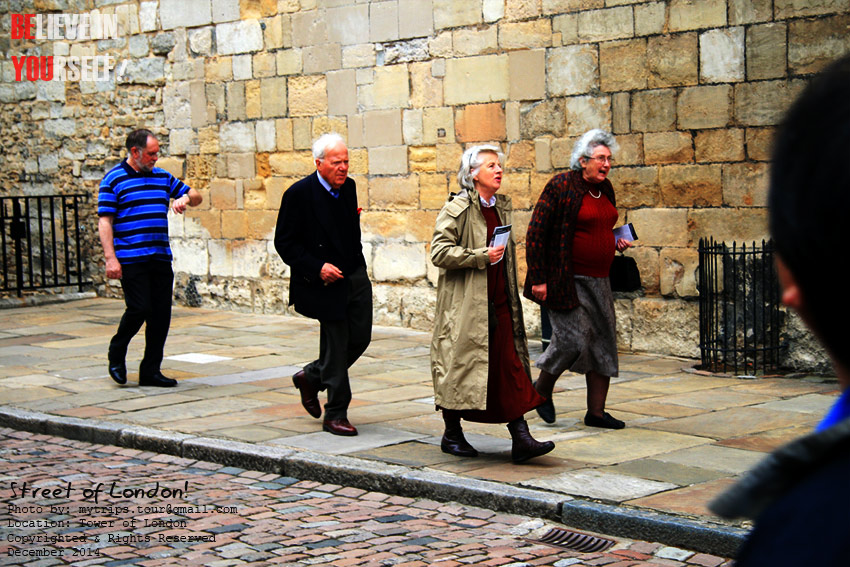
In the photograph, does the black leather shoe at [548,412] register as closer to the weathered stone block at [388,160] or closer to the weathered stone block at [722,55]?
the weathered stone block at [722,55]

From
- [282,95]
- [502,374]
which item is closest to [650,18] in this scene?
[502,374]

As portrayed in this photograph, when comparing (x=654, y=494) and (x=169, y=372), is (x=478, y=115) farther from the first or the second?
(x=654, y=494)

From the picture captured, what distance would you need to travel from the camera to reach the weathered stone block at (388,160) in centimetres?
1135

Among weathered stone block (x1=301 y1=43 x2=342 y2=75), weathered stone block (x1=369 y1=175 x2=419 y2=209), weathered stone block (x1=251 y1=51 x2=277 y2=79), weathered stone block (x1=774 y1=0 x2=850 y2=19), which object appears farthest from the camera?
weathered stone block (x1=251 y1=51 x2=277 y2=79)

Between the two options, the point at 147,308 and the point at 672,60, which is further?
the point at 672,60

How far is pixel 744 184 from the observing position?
8797 millimetres

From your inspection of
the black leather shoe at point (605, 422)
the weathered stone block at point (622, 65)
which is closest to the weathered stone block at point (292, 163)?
the weathered stone block at point (622, 65)

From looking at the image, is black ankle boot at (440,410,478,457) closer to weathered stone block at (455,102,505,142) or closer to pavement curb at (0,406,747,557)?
pavement curb at (0,406,747,557)

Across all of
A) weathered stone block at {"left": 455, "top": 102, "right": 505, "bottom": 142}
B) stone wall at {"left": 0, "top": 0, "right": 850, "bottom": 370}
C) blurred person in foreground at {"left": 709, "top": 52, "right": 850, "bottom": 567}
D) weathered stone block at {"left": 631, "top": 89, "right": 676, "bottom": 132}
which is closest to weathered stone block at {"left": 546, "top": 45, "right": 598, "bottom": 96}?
stone wall at {"left": 0, "top": 0, "right": 850, "bottom": 370}

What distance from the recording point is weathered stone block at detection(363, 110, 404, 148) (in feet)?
37.4

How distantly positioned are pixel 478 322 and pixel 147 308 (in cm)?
343

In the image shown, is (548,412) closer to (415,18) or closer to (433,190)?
(433,190)

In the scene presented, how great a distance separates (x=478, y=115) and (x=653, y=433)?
4.89 m

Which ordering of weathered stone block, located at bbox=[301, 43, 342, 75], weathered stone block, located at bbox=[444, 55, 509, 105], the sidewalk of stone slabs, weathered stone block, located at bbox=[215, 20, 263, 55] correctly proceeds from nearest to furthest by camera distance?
the sidewalk of stone slabs < weathered stone block, located at bbox=[444, 55, 509, 105] < weathered stone block, located at bbox=[301, 43, 342, 75] < weathered stone block, located at bbox=[215, 20, 263, 55]
